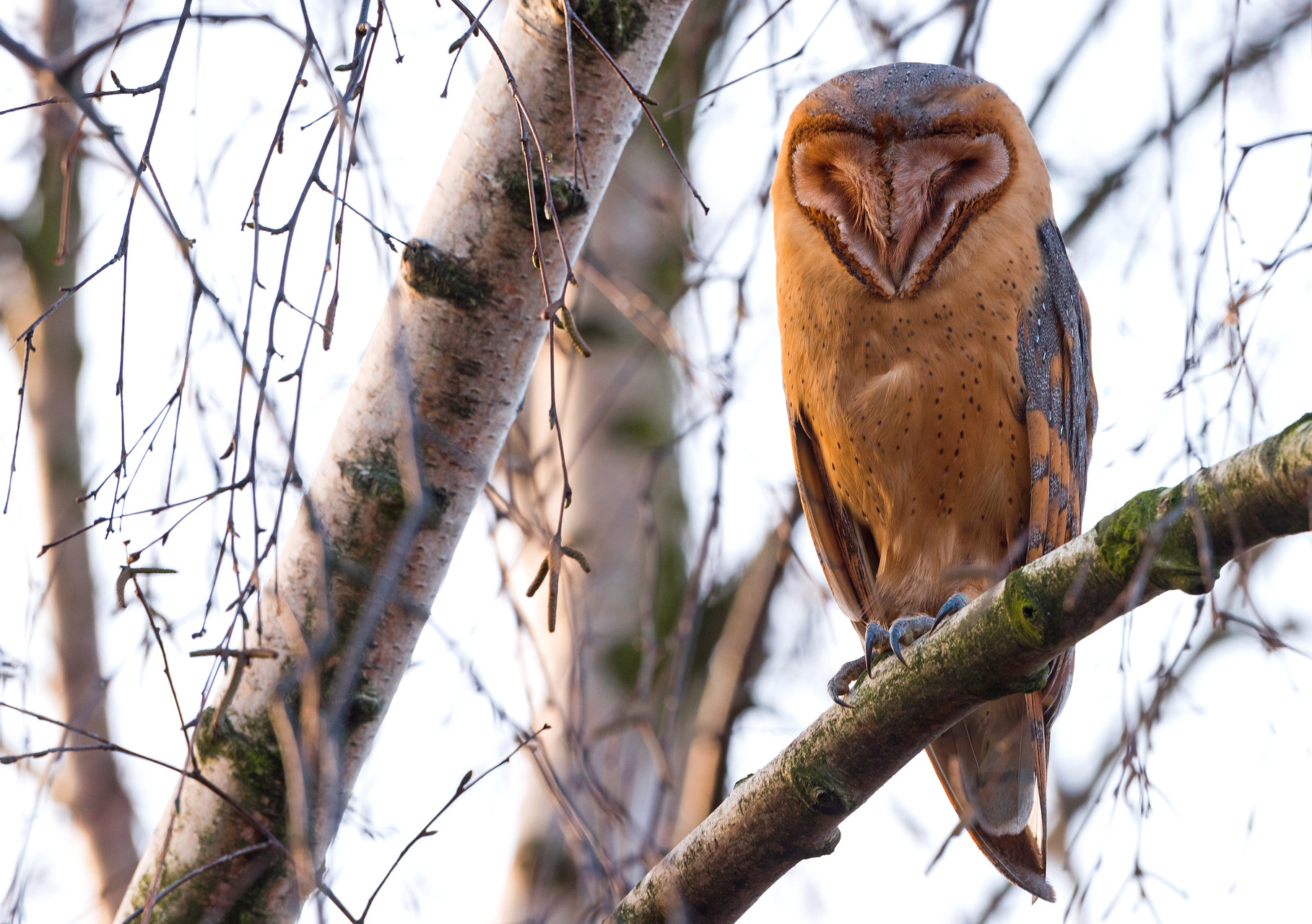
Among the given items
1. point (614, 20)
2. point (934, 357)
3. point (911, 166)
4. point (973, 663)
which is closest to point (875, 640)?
point (934, 357)

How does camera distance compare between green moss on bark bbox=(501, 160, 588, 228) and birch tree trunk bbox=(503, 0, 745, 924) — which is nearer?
green moss on bark bbox=(501, 160, 588, 228)

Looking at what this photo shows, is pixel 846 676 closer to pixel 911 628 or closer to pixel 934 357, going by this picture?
pixel 911 628

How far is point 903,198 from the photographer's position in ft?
6.05

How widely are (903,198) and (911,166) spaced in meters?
0.06

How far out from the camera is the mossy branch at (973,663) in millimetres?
977

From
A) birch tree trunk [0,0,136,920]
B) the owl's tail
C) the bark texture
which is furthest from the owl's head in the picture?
birch tree trunk [0,0,136,920]

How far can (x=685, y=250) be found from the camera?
2.68 metres

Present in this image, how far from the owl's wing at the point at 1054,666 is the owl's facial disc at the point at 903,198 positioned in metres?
0.19

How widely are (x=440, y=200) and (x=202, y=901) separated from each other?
1.08m

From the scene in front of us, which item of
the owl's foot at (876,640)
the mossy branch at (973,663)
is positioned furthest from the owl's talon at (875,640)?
the mossy branch at (973,663)

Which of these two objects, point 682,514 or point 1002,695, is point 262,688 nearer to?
point 1002,695

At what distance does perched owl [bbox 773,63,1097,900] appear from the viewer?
1.83 m

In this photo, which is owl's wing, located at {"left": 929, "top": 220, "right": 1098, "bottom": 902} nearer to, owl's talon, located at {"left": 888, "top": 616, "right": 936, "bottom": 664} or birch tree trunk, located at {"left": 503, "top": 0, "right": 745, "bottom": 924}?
owl's talon, located at {"left": 888, "top": 616, "right": 936, "bottom": 664}

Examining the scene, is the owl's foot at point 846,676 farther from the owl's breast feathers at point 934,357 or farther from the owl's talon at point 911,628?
the owl's breast feathers at point 934,357
